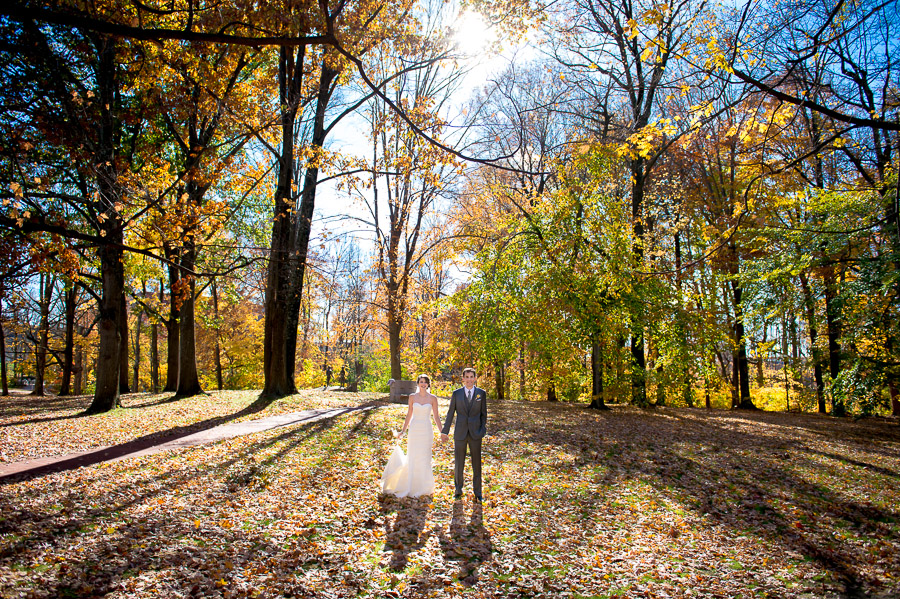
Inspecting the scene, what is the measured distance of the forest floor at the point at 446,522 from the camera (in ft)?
13.1

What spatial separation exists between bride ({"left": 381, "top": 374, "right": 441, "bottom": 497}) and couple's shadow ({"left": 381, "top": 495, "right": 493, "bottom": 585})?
171 millimetres

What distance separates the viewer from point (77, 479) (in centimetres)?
611

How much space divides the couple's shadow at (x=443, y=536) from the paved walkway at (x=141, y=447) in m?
4.59

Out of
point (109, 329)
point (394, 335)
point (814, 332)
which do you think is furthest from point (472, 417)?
point (814, 332)

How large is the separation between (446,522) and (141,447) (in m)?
5.99

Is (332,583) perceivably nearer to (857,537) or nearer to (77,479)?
(77,479)

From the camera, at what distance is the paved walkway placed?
21.3ft

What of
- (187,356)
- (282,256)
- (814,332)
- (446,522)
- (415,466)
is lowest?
(446,522)

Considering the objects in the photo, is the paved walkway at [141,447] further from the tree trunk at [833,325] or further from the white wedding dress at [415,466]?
the tree trunk at [833,325]

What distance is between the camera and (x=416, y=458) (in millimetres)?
6426

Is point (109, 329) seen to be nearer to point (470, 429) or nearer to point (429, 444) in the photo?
point (429, 444)

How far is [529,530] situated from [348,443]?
16.2 feet

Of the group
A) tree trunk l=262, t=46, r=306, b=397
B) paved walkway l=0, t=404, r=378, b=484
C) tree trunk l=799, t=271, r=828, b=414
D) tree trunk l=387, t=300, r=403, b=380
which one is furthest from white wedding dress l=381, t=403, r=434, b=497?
tree trunk l=387, t=300, r=403, b=380

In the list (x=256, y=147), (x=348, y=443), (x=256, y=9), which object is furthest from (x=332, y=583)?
(x=256, y=147)
